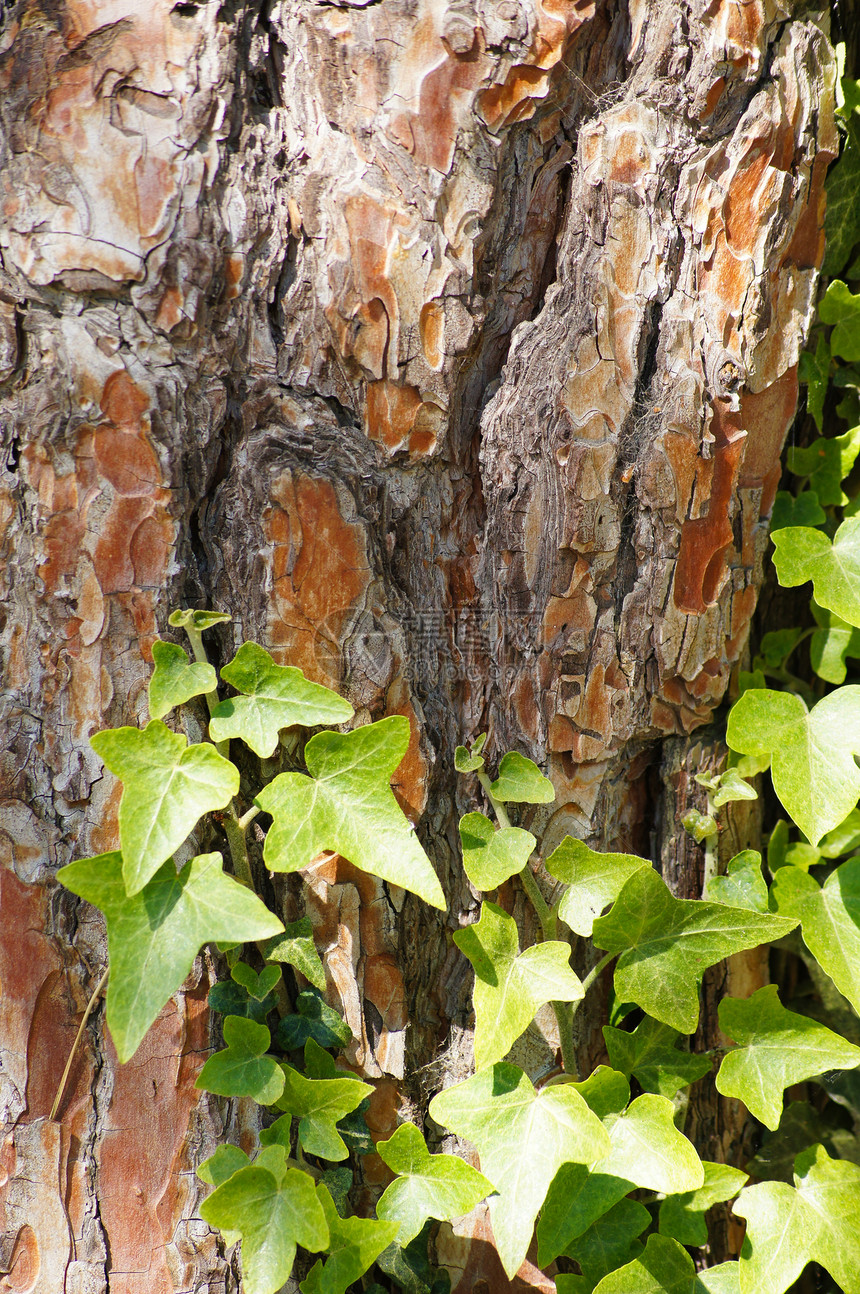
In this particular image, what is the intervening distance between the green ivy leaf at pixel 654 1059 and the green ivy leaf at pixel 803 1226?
15cm

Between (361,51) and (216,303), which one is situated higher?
(361,51)

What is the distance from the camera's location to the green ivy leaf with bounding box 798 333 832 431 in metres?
1.08

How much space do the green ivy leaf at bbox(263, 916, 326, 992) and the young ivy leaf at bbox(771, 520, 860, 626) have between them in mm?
715

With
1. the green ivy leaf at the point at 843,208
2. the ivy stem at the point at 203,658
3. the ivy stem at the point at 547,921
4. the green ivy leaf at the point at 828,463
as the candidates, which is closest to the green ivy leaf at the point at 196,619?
the ivy stem at the point at 203,658

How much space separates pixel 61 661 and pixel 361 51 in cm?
76

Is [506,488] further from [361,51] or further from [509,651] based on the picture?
[361,51]

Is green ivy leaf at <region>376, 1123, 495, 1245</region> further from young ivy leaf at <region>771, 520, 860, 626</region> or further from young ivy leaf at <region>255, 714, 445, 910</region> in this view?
young ivy leaf at <region>771, 520, 860, 626</region>

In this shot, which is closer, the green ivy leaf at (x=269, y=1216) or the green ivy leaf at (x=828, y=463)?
the green ivy leaf at (x=269, y=1216)

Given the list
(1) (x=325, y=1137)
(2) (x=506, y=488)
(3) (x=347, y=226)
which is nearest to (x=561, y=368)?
(2) (x=506, y=488)

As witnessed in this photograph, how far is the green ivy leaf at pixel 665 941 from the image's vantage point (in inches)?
34.7

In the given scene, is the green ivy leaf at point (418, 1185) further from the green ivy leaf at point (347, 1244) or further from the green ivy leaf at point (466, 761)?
the green ivy leaf at point (466, 761)

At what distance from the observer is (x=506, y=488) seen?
0.95m

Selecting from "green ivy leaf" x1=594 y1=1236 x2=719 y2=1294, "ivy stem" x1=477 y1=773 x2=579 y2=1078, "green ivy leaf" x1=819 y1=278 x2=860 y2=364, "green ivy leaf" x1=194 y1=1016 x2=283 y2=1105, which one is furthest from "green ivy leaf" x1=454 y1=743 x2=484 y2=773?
"green ivy leaf" x1=819 y1=278 x2=860 y2=364

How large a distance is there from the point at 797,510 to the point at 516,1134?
878 mm
